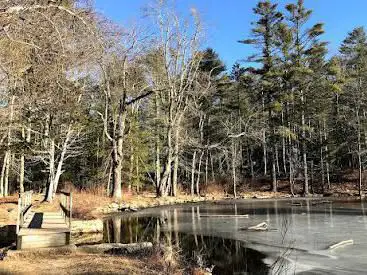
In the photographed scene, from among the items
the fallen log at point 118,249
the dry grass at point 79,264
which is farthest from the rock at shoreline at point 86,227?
the dry grass at point 79,264

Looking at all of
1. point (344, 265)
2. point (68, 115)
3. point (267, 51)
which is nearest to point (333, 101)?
point (267, 51)

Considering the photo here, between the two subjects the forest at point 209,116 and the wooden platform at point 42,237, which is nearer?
the wooden platform at point 42,237

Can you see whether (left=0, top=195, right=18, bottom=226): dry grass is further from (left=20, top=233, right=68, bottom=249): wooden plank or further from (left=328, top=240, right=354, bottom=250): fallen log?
(left=328, top=240, right=354, bottom=250): fallen log

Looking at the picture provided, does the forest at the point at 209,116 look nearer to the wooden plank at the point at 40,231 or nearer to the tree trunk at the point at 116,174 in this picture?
the tree trunk at the point at 116,174

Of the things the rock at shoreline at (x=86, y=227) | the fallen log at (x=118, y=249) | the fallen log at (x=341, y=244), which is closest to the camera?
the fallen log at (x=118, y=249)

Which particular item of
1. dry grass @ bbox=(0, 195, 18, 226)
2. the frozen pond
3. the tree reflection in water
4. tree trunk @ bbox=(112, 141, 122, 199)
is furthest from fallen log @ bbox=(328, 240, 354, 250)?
tree trunk @ bbox=(112, 141, 122, 199)

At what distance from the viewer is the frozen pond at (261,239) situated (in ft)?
34.9

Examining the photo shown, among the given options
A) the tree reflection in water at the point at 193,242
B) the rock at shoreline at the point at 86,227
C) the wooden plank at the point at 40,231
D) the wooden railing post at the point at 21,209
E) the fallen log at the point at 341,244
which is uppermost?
the wooden railing post at the point at 21,209

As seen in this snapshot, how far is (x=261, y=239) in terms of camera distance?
47.9 ft

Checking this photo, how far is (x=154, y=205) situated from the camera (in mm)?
31938

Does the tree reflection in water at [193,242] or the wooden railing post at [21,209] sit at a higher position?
the wooden railing post at [21,209]

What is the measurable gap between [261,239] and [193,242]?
2210 mm

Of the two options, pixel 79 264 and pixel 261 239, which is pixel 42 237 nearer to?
pixel 79 264

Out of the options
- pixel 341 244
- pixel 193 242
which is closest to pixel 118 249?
pixel 193 242
